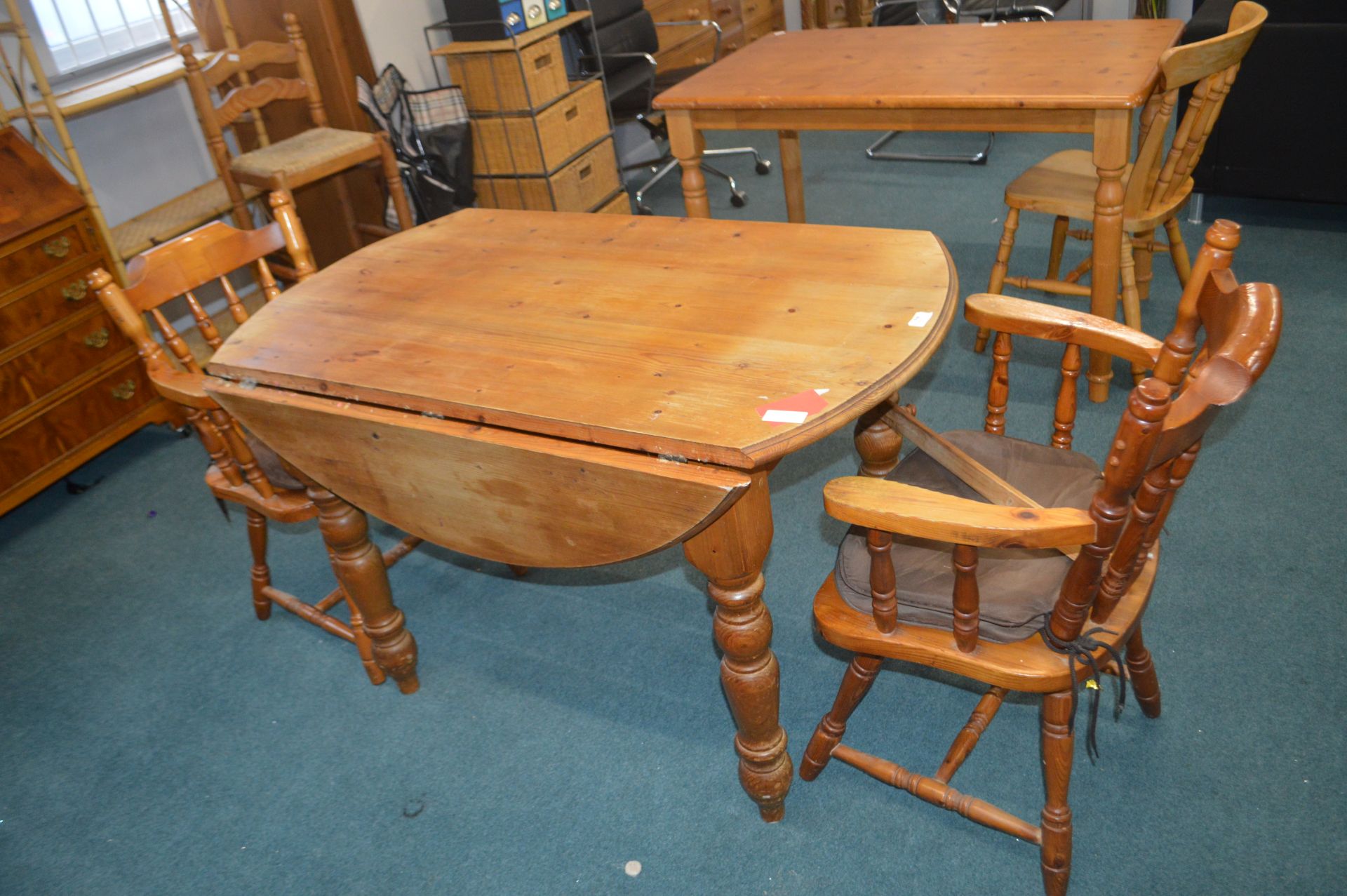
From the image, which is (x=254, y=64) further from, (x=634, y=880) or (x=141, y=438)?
(x=634, y=880)

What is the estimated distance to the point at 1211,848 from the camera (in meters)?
1.46

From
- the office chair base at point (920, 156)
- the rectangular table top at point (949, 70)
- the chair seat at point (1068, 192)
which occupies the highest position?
the rectangular table top at point (949, 70)

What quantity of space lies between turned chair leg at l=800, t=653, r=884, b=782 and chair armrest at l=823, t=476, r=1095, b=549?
40cm

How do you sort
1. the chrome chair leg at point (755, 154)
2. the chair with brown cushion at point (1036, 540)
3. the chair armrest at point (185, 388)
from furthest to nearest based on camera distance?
the chrome chair leg at point (755, 154)
the chair armrest at point (185, 388)
the chair with brown cushion at point (1036, 540)

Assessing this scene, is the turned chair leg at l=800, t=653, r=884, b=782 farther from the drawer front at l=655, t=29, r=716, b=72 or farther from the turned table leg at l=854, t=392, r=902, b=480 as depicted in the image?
the drawer front at l=655, t=29, r=716, b=72

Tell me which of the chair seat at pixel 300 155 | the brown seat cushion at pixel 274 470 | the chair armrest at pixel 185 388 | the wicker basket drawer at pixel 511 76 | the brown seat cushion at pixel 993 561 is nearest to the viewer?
the brown seat cushion at pixel 993 561

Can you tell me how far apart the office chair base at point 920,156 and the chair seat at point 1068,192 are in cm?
144

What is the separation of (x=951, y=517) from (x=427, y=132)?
274 centimetres

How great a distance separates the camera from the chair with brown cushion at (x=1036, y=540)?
101 cm

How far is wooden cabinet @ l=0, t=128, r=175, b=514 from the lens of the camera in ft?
8.34

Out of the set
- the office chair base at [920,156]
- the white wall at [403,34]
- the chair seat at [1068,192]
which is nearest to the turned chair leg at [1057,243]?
the chair seat at [1068,192]

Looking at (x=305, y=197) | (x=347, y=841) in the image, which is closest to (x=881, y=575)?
(x=347, y=841)

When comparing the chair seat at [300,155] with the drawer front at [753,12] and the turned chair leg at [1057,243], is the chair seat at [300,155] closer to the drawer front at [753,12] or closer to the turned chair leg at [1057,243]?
the turned chair leg at [1057,243]

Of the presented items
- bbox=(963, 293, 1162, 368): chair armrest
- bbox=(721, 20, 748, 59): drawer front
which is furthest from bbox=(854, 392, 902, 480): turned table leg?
bbox=(721, 20, 748, 59): drawer front
